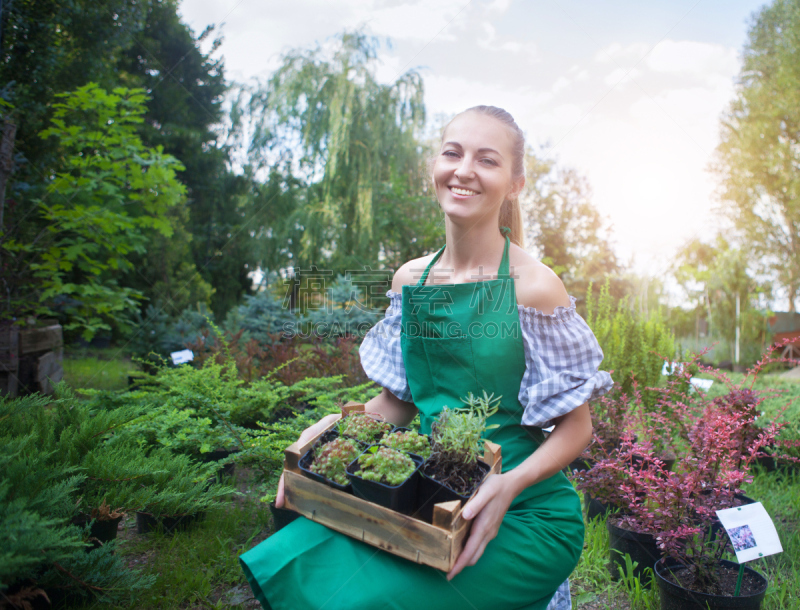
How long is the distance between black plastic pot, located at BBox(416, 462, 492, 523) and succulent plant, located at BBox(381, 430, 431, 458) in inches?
2.5

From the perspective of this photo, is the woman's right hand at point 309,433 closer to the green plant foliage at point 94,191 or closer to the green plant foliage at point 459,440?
the green plant foliage at point 459,440

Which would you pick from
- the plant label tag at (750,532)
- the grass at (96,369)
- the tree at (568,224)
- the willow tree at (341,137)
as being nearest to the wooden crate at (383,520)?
the plant label tag at (750,532)

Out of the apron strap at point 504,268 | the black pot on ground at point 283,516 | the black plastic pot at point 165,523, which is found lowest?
the black plastic pot at point 165,523

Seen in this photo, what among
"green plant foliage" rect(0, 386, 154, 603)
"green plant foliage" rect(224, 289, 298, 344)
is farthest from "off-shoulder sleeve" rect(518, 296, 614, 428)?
"green plant foliage" rect(224, 289, 298, 344)

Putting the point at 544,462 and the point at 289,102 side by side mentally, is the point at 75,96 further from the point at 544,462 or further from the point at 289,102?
the point at 289,102

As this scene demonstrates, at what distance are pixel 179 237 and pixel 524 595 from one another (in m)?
9.22

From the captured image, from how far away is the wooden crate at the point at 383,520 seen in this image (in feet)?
2.94

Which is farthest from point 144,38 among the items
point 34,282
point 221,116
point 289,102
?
point 34,282

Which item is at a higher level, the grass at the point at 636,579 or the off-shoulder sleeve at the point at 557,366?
the off-shoulder sleeve at the point at 557,366

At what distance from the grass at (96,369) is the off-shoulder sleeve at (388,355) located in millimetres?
3322

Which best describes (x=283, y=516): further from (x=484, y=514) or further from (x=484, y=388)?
(x=484, y=514)

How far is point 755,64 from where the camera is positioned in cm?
1262

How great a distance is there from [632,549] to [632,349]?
2081 mm

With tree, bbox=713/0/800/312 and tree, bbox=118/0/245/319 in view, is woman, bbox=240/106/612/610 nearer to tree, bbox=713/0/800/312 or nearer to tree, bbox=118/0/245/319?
tree, bbox=118/0/245/319
